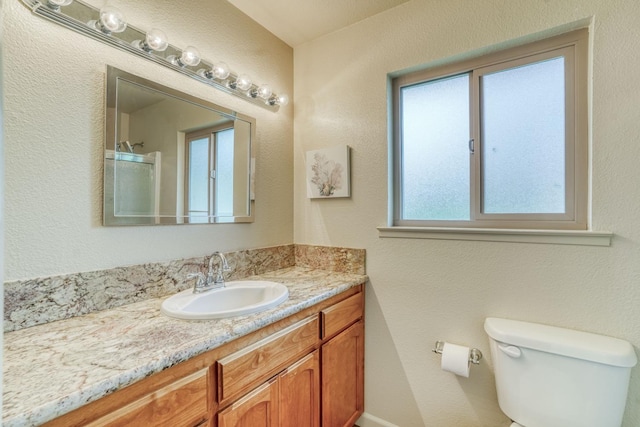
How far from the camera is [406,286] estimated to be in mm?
1601

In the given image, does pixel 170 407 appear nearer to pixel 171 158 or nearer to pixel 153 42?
pixel 171 158

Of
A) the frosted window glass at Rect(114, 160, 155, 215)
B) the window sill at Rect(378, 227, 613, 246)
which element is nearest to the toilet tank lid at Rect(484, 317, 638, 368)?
the window sill at Rect(378, 227, 613, 246)

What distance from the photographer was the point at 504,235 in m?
1.35

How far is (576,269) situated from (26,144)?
2072 millimetres

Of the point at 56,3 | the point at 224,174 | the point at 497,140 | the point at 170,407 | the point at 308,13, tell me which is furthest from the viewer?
the point at 308,13

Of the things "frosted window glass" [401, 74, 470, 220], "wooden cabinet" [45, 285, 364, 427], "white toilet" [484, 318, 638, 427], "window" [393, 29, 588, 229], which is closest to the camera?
"wooden cabinet" [45, 285, 364, 427]

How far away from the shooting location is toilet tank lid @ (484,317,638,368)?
104 cm

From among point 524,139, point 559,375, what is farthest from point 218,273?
point 524,139

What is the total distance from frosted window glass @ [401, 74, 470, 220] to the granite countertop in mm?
882

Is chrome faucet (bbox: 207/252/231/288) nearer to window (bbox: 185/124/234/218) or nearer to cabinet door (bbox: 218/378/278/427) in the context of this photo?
window (bbox: 185/124/234/218)

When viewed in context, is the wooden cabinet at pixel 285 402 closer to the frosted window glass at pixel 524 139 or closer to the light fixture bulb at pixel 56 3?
the frosted window glass at pixel 524 139

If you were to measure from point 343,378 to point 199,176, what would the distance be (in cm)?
126

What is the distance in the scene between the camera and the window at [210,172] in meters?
1.45

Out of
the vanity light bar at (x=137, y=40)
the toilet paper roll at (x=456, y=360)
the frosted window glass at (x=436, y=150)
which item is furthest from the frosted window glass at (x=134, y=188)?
the toilet paper roll at (x=456, y=360)
